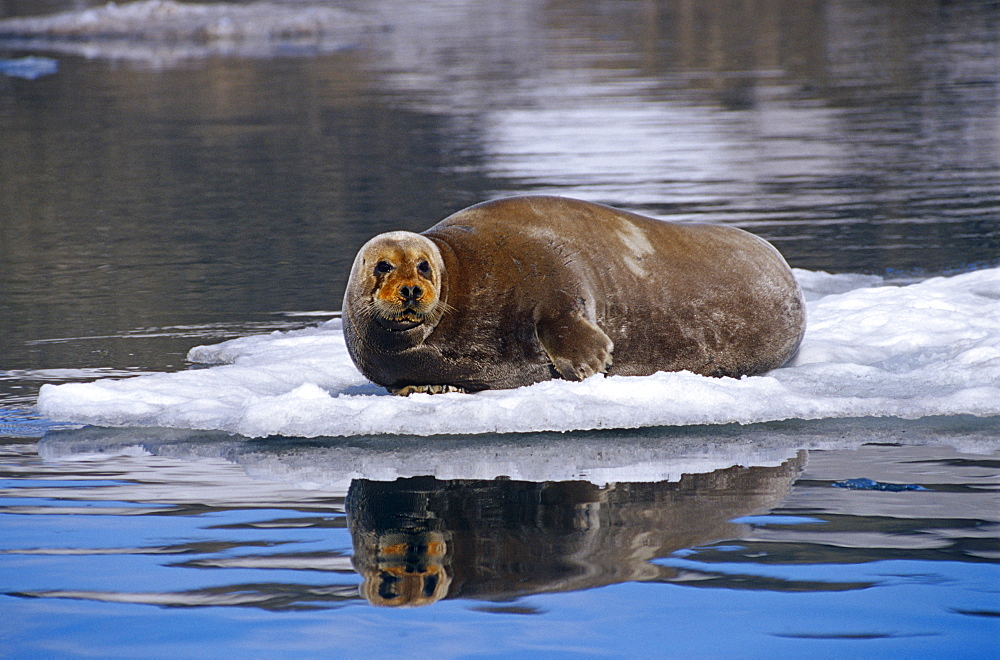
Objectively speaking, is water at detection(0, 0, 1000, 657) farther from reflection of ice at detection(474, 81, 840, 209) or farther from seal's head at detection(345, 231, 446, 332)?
seal's head at detection(345, 231, 446, 332)

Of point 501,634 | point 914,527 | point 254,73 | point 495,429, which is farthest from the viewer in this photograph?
point 254,73

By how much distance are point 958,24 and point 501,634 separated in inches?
1313

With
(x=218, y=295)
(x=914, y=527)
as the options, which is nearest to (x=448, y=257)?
(x=914, y=527)

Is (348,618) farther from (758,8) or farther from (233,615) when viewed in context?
(758,8)

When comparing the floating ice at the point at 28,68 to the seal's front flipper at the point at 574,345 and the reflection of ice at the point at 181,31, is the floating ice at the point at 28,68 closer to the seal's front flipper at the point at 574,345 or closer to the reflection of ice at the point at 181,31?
the reflection of ice at the point at 181,31

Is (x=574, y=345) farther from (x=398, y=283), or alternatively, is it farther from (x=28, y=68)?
(x=28, y=68)

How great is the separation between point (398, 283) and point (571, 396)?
80cm

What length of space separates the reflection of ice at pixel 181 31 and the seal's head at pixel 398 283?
28594mm

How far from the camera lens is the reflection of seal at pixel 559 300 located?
579 cm

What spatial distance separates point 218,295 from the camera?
911 centimetres

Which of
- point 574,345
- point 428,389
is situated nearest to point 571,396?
point 574,345

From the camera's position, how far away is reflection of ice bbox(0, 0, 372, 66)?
3547 centimetres

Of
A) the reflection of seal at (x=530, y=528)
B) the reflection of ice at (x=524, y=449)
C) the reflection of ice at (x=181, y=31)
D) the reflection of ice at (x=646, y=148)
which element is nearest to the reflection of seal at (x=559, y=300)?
the reflection of ice at (x=524, y=449)

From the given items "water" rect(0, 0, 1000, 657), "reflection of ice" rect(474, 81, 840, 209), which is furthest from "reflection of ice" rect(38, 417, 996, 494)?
"reflection of ice" rect(474, 81, 840, 209)
